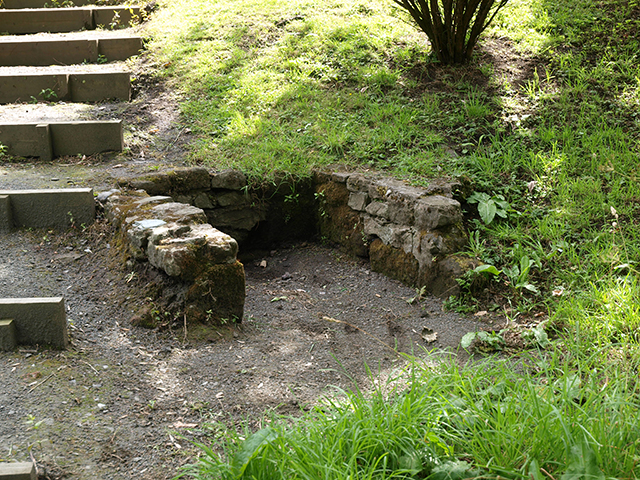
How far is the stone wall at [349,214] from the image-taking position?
12.4 feet

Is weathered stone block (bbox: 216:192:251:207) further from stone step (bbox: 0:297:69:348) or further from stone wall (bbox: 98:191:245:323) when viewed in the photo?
stone step (bbox: 0:297:69:348)

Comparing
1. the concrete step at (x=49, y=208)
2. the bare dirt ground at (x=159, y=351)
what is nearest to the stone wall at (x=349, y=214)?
the bare dirt ground at (x=159, y=351)

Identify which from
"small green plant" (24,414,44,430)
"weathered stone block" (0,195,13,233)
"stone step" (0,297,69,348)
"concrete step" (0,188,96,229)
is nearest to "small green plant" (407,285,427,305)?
"stone step" (0,297,69,348)

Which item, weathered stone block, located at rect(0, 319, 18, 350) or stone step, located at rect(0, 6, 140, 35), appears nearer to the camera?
weathered stone block, located at rect(0, 319, 18, 350)

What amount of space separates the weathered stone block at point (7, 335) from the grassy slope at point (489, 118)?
87.0 inches

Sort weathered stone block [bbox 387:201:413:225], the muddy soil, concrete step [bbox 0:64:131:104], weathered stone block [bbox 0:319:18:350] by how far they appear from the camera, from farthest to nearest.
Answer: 1. concrete step [bbox 0:64:131:104]
2. weathered stone block [bbox 387:201:413:225]
3. weathered stone block [bbox 0:319:18:350]
4. the muddy soil

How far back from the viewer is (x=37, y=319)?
2.63 m

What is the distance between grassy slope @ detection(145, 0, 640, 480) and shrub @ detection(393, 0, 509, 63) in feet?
0.66

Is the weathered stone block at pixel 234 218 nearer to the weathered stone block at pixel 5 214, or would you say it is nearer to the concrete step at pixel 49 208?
the concrete step at pixel 49 208

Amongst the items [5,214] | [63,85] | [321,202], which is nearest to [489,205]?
[321,202]

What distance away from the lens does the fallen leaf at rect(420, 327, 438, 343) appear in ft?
10.4

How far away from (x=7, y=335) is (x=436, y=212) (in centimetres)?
278

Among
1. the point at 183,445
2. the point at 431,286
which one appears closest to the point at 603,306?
the point at 431,286

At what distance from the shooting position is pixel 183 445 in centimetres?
216
